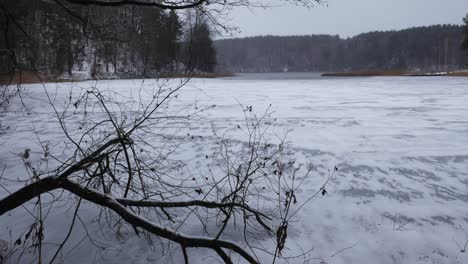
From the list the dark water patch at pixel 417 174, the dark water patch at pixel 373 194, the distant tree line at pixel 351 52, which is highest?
the distant tree line at pixel 351 52

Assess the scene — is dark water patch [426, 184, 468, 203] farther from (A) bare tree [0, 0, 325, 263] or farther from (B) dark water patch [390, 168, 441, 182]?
(A) bare tree [0, 0, 325, 263]

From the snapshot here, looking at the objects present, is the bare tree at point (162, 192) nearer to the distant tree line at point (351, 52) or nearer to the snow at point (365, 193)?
the snow at point (365, 193)

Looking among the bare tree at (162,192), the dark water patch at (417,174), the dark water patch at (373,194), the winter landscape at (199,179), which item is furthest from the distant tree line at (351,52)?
the dark water patch at (373,194)

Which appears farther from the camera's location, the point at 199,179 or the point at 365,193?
the point at 199,179

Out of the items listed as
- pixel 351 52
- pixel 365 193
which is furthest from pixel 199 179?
pixel 351 52

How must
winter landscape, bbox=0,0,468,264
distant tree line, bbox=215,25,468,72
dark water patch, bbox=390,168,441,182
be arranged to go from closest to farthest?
winter landscape, bbox=0,0,468,264 < dark water patch, bbox=390,168,441,182 < distant tree line, bbox=215,25,468,72

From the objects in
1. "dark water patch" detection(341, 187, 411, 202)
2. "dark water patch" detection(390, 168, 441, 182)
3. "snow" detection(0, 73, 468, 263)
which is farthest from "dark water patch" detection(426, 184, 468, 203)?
"dark water patch" detection(341, 187, 411, 202)

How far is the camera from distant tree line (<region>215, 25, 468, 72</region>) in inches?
4021

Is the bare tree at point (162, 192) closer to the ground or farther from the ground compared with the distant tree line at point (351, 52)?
closer to the ground

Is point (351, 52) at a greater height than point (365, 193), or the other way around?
point (351, 52)

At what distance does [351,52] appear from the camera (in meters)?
126

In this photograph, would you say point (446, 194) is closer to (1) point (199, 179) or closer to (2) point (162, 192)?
(1) point (199, 179)

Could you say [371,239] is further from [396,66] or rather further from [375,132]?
[396,66]

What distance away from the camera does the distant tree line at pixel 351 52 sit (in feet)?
335
